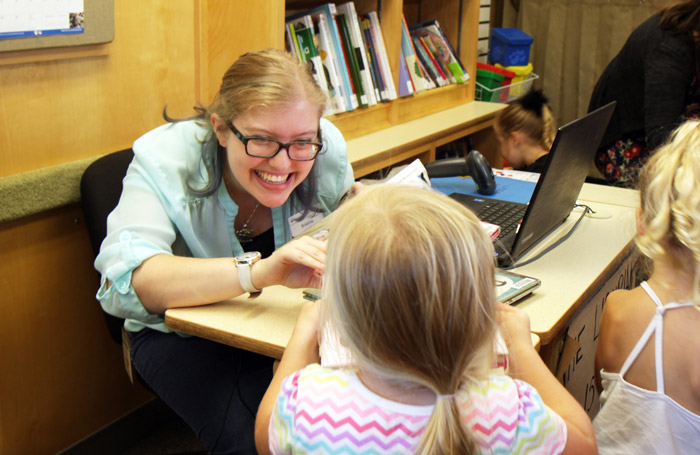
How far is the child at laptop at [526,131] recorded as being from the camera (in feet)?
9.05

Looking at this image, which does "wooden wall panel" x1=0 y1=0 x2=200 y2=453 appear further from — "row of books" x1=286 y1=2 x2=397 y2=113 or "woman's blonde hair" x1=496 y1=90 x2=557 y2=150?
"woman's blonde hair" x1=496 y1=90 x2=557 y2=150

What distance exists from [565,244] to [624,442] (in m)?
0.58

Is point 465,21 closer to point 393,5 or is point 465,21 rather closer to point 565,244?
point 393,5

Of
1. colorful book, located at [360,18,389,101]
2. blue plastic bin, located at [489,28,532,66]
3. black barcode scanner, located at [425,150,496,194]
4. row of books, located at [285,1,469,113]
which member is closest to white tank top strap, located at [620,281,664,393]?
black barcode scanner, located at [425,150,496,194]

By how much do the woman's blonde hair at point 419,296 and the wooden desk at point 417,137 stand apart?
1530mm

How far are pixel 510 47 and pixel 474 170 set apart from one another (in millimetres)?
1829

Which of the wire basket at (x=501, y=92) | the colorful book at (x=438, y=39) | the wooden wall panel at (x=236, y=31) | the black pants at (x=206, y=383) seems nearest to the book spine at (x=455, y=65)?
the colorful book at (x=438, y=39)

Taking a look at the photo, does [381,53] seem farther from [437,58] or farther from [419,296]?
[419,296]

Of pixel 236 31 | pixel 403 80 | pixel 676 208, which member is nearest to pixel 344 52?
pixel 403 80

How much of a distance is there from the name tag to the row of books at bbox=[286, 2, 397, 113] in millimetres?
802

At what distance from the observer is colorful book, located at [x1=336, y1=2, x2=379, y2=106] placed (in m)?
2.63

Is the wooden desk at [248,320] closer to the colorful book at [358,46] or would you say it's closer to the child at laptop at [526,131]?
the colorful book at [358,46]

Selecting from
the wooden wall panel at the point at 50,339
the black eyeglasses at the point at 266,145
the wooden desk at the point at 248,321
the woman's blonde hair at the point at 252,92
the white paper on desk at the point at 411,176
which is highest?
the woman's blonde hair at the point at 252,92

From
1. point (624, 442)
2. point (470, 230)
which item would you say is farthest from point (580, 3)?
point (470, 230)
